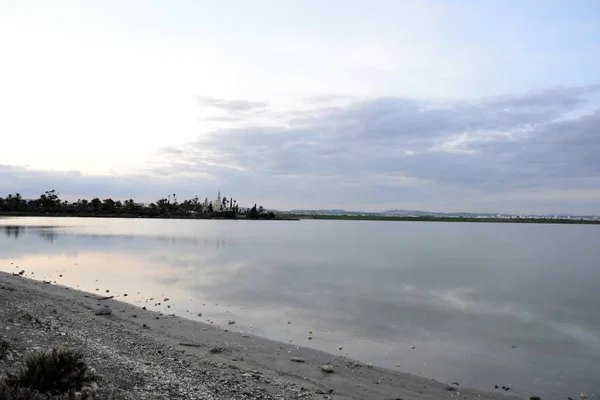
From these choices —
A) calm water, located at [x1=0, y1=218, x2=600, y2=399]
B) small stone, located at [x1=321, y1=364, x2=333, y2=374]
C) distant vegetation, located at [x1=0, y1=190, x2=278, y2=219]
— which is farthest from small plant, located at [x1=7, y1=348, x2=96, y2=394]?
distant vegetation, located at [x1=0, y1=190, x2=278, y2=219]

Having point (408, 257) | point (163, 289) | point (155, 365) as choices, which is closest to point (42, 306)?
point (155, 365)

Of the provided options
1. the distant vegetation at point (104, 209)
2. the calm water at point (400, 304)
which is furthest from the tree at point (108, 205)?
the calm water at point (400, 304)

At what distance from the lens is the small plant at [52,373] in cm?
595

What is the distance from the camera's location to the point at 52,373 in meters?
6.18

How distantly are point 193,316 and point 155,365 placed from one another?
7838 millimetres

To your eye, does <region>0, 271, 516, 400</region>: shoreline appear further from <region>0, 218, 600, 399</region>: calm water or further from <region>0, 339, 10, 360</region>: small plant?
<region>0, 218, 600, 399</region>: calm water

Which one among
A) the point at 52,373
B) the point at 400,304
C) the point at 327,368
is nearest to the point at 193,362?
the point at 327,368

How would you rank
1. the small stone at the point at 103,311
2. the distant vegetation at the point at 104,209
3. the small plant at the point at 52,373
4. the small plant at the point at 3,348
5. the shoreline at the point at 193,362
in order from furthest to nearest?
the distant vegetation at the point at 104,209 < the small stone at the point at 103,311 < the shoreline at the point at 193,362 < the small plant at the point at 3,348 < the small plant at the point at 52,373

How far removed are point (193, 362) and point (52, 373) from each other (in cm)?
396

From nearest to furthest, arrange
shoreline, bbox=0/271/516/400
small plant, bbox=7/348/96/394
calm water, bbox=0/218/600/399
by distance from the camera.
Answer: small plant, bbox=7/348/96/394 < shoreline, bbox=0/271/516/400 < calm water, bbox=0/218/600/399

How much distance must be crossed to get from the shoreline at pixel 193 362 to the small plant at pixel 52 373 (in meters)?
0.57

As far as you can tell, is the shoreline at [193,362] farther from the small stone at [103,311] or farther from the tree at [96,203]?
the tree at [96,203]

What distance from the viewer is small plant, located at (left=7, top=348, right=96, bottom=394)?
5954mm

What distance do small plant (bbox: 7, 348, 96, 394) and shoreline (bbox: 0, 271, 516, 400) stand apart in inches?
22.4
